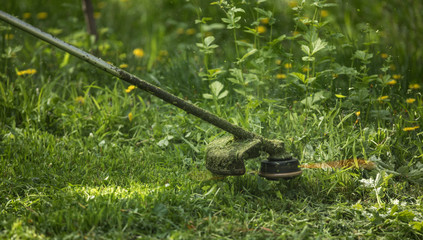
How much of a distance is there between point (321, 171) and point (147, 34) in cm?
321

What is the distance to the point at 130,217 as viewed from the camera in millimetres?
1981

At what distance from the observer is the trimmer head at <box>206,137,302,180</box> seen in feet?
7.54

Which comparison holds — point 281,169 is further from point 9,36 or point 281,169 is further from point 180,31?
point 180,31

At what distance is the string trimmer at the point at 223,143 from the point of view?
2.22 m

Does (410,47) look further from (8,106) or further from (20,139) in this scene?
(8,106)

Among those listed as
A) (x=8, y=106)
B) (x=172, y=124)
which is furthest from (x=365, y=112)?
(x=8, y=106)

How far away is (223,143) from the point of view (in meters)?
2.48

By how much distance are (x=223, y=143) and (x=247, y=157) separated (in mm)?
193

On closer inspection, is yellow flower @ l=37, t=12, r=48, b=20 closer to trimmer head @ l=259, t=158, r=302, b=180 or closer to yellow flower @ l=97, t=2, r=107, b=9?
yellow flower @ l=97, t=2, r=107, b=9

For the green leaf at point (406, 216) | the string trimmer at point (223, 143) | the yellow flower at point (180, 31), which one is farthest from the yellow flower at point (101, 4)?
the green leaf at point (406, 216)

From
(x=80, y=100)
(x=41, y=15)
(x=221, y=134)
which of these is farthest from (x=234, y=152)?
(x=41, y=15)

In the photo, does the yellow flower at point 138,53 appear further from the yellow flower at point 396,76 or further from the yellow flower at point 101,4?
the yellow flower at point 396,76

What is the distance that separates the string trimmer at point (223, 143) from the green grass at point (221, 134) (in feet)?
0.47

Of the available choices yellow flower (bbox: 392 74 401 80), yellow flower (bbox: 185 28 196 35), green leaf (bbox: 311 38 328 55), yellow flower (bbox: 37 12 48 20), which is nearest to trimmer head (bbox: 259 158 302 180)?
green leaf (bbox: 311 38 328 55)
